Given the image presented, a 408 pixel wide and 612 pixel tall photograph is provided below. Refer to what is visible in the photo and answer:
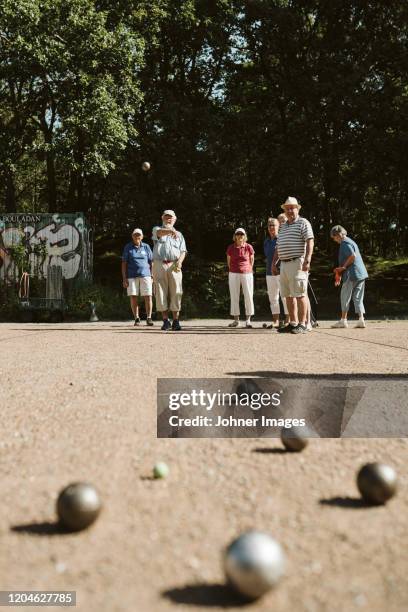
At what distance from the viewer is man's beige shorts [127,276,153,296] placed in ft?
41.2

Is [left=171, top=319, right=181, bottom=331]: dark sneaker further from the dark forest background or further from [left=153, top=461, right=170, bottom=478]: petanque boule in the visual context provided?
the dark forest background

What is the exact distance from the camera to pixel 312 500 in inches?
111

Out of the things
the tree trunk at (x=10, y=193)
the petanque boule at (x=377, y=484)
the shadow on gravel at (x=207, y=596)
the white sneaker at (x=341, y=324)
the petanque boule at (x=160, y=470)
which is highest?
the tree trunk at (x=10, y=193)

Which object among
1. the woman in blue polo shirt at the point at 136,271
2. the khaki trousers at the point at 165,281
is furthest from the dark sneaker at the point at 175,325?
the woman in blue polo shirt at the point at 136,271

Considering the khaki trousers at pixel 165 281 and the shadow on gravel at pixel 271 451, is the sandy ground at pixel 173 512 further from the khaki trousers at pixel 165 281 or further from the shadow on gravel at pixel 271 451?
the khaki trousers at pixel 165 281

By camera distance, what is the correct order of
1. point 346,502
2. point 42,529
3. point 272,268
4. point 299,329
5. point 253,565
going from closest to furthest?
point 253,565 < point 42,529 < point 346,502 < point 299,329 < point 272,268

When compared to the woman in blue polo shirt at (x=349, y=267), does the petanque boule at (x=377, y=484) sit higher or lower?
lower

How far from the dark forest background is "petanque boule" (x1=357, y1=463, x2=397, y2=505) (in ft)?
57.8

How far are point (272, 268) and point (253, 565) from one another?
31.7 ft

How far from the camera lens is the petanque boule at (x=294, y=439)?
137 inches

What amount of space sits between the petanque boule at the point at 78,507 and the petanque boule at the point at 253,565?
688 mm

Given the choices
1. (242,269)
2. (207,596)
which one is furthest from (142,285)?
(207,596)

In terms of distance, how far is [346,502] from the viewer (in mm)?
2812

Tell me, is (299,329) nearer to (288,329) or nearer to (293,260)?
(288,329)
